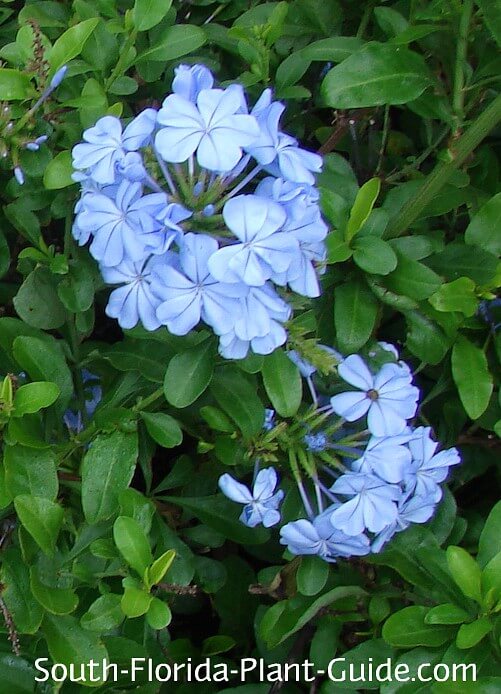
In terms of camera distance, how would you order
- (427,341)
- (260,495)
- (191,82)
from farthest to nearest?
1. (427,341)
2. (260,495)
3. (191,82)

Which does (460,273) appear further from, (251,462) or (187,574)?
(187,574)

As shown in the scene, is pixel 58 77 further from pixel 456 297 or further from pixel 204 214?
pixel 456 297

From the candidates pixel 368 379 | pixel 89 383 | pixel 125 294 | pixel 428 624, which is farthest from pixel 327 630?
pixel 125 294

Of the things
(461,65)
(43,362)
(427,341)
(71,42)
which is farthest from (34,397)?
(461,65)

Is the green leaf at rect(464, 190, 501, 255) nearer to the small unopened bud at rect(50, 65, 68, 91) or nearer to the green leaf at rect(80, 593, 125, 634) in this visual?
the small unopened bud at rect(50, 65, 68, 91)

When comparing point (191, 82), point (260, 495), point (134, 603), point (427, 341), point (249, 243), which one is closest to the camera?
point (249, 243)
